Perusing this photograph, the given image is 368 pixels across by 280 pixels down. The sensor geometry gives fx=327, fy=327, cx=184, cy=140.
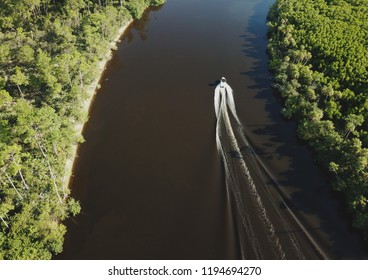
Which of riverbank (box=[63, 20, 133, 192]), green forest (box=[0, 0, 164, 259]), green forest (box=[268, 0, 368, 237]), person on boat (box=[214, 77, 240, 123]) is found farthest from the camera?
person on boat (box=[214, 77, 240, 123])

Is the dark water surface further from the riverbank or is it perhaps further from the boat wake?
the riverbank

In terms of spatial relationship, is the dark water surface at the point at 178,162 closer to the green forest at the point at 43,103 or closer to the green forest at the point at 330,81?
the green forest at the point at 330,81

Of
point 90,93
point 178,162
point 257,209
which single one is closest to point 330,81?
point 257,209

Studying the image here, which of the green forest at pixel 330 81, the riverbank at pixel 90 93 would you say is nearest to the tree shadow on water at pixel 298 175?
the green forest at pixel 330 81

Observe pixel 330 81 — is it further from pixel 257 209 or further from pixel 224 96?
pixel 257 209

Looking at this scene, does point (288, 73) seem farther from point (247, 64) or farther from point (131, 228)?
point (131, 228)

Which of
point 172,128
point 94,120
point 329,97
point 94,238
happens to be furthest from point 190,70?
point 94,238

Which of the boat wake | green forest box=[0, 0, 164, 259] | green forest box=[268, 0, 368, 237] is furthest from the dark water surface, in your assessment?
green forest box=[0, 0, 164, 259]
